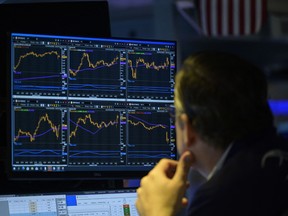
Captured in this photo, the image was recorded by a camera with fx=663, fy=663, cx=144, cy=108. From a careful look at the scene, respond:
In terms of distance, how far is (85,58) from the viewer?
2365 mm

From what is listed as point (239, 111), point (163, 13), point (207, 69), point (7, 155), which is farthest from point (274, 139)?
point (163, 13)

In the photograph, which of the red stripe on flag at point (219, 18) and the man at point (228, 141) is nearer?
the man at point (228, 141)

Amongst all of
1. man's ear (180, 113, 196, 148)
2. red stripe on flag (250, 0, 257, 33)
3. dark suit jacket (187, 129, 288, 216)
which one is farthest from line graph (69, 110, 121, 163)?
red stripe on flag (250, 0, 257, 33)

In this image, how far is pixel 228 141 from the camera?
171 cm

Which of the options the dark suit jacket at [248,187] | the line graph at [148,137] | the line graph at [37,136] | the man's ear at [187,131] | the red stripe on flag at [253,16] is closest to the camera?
the dark suit jacket at [248,187]

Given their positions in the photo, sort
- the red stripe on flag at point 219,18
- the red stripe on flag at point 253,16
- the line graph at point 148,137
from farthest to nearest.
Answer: the red stripe on flag at point 219,18, the red stripe on flag at point 253,16, the line graph at point 148,137

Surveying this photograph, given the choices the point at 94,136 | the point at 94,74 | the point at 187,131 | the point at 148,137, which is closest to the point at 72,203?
the point at 94,136

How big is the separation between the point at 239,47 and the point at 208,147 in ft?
29.3

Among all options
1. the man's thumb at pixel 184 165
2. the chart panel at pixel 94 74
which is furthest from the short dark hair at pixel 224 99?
the chart panel at pixel 94 74

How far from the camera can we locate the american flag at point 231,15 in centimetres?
603

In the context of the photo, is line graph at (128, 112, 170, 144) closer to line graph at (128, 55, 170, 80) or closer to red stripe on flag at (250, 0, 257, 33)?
line graph at (128, 55, 170, 80)

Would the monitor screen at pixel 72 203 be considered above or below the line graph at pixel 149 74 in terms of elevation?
below

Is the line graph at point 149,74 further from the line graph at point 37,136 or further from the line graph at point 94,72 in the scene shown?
the line graph at point 37,136

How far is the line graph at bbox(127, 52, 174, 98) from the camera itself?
2408 millimetres
